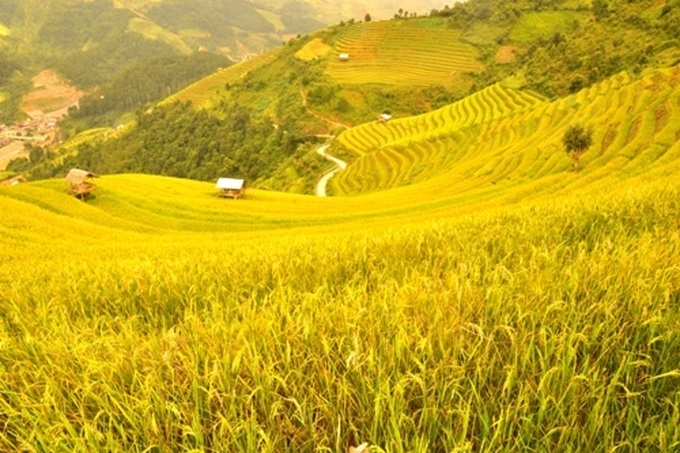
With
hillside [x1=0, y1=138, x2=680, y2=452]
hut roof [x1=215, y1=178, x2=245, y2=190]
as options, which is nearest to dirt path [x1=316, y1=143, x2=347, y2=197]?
hut roof [x1=215, y1=178, x2=245, y2=190]

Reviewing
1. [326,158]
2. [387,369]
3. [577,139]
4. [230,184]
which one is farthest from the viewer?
[326,158]

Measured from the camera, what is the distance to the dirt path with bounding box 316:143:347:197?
260 ft

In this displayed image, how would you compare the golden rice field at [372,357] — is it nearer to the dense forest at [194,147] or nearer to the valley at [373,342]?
the valley at [373,342]

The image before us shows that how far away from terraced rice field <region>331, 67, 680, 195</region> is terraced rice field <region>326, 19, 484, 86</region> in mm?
46762

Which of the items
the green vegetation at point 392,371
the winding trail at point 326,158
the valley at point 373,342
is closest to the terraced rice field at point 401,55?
the winding trail at point 326,158

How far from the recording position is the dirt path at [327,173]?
7919 cm

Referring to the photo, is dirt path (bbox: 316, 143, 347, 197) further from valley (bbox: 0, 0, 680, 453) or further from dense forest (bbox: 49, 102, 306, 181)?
valley (bbox: 0, 0, 680, 453)

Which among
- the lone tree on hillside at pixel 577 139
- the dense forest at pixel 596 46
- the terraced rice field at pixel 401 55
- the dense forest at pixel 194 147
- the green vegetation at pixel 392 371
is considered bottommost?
the green vegetation at pixel 392 371

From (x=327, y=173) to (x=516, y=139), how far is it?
128 feet

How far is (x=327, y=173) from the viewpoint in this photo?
89562 mm

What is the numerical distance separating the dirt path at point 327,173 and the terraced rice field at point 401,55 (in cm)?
4697

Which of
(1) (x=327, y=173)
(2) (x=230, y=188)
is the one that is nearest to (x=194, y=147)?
(1) (x=327, y=173)

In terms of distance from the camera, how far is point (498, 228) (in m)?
7.44

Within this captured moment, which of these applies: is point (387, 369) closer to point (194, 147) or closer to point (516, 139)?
point (516, 139)
